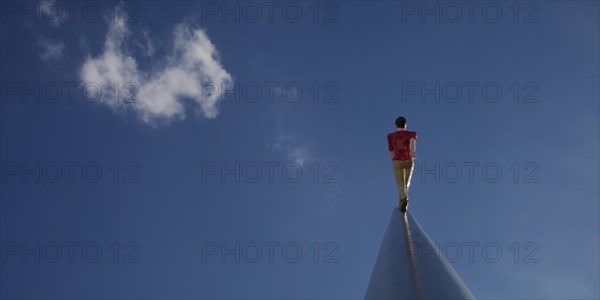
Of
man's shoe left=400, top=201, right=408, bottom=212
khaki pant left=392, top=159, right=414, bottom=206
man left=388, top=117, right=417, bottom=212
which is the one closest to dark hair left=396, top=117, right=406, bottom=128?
man left=388, top=117, right=417, bottom=212

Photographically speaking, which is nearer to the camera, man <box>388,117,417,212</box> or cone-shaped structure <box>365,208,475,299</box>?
cone-shaped structure <box>365,208,475,299</box>

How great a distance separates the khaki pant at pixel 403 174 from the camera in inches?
384

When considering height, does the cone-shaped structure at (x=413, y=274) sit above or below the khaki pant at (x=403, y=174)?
below

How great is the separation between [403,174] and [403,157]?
343 mm

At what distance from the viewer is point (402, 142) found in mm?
9742

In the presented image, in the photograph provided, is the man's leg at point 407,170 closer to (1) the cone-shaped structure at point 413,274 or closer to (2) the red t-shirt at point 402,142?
(2) the red t-shirt at point 402,142

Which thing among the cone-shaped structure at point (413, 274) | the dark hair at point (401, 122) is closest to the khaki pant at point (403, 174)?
the dark hair at point (401, 122)

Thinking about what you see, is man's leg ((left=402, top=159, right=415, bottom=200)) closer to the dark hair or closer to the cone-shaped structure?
the dark hair

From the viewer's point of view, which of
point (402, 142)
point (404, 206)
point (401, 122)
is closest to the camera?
point (404, 206)

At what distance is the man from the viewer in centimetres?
971

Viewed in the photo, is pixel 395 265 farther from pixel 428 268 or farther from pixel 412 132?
pixel 412 132

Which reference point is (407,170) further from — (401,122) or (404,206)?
(401,122)

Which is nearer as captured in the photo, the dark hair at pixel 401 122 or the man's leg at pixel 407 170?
the man's leg at pixel 407 170

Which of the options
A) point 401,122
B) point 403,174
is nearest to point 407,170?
point 403,174
